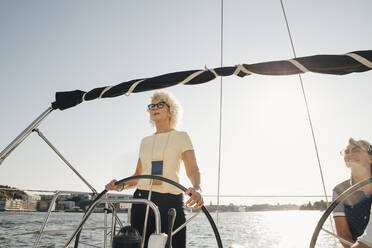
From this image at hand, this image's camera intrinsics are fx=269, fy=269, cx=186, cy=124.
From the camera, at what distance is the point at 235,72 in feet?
5.14

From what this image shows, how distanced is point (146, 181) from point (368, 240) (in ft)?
3.39

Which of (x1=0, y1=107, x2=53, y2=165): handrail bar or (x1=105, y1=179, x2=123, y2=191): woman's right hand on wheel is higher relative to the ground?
(x1=0, y1=107, x2=53, y2=165): handrail bar

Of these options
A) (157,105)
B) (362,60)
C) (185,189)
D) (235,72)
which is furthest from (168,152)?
(362,60)

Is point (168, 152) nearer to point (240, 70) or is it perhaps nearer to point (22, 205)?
point (240, 70)

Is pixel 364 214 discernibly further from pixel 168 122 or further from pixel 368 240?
pixel 168 122

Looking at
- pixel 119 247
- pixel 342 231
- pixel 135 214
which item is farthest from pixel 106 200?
pixel 342 231

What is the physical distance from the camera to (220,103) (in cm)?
199

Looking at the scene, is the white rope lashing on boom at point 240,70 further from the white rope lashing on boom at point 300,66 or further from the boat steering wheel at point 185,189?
the boat steering wheel at point 185,189

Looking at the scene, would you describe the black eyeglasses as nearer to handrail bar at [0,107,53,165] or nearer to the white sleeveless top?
the white sleeveless top

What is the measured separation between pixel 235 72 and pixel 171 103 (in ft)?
1.72

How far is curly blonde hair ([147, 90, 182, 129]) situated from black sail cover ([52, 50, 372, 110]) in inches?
5.4

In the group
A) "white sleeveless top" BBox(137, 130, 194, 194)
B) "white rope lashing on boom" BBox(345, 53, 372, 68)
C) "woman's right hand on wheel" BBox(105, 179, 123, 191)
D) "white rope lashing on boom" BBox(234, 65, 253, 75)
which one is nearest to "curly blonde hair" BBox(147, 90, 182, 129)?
"white sleeveless top" BBox(137, 130, 194, 194)

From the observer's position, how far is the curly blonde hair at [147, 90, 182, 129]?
1.87 m

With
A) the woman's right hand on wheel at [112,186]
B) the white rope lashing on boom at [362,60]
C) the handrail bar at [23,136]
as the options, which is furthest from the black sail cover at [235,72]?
the woman's right hand on wheel at [112,186]
